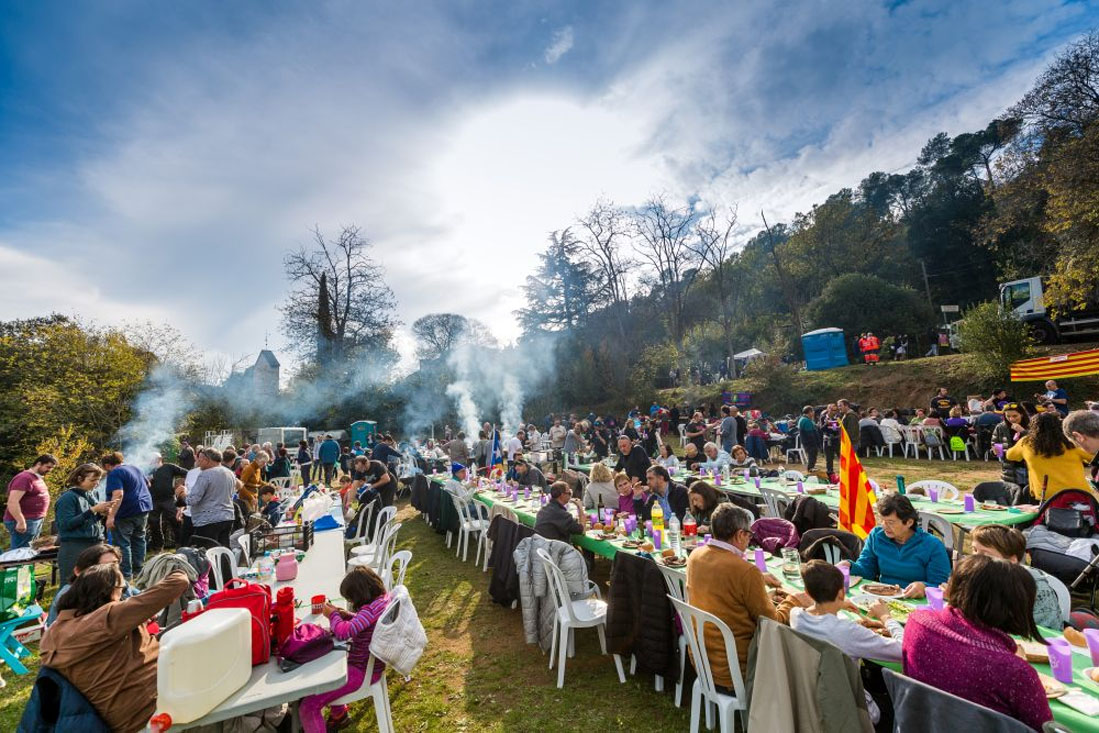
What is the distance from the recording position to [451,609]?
545 cm

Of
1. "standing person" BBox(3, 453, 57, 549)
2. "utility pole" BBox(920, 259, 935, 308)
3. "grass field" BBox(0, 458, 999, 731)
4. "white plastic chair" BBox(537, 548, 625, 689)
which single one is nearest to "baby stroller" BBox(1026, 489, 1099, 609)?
"grass field" BBox(0, 458, 999, 731)

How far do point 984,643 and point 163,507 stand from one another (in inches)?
375

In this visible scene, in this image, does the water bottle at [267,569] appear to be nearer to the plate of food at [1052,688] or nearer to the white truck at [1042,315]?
the plate of food at [1052,688]

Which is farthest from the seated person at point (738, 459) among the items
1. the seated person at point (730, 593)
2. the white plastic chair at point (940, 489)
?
the seated person at point (730, 593)

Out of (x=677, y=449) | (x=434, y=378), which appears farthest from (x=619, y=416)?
(x=434, y=378)

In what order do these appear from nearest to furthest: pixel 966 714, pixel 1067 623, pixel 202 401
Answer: pixel 966 714 → pixel 1067 623 → pixel 202 401

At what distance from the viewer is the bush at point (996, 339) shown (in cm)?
1473

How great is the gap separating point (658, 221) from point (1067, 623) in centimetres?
2520

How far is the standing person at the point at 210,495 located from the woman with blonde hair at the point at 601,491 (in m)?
4.38

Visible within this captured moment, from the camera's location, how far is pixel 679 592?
12.3 ft

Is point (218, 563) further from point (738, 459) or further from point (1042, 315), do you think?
point (1042, 315)

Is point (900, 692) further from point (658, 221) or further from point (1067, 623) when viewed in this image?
point (658, 221)

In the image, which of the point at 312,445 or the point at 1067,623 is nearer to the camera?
the point at 1067,623

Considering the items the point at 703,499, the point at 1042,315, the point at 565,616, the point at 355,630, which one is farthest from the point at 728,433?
the point at 1042,315
